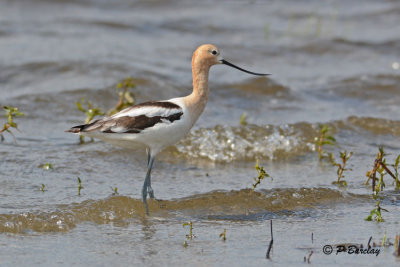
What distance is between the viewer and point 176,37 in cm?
1420

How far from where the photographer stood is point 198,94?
680 cm

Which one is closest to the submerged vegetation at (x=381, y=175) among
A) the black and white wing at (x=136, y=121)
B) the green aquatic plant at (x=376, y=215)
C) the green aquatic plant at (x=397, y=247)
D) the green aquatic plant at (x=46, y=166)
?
the green aquatic plant at (x=376, y=215)

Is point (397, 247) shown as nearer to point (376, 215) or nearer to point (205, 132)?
point (376, 215)

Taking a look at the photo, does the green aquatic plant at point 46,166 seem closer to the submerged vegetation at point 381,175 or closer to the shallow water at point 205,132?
the shallow water at point 205,132

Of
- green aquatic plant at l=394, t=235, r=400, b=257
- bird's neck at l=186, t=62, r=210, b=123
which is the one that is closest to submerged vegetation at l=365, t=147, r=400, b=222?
green aquatic plant at l=394, t=235, r=400, b=257

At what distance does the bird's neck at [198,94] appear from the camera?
22.0 ft

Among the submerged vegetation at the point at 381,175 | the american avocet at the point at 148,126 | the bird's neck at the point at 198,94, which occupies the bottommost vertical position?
the submerged vegetation at the point at 381,175

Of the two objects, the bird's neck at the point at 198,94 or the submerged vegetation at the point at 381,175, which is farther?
the bird's neck at the point at 198,94

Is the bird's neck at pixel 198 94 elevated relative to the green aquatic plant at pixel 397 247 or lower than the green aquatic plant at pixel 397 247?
elevated

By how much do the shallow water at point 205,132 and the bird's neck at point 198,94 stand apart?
2.66 ft

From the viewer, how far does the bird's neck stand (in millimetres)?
6695

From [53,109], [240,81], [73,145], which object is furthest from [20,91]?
[240,81]

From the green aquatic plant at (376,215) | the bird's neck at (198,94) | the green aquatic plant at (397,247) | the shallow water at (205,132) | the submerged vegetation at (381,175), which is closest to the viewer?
the green aquatic plant at (397,247)

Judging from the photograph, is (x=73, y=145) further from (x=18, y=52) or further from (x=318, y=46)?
(x=318, y=46)
